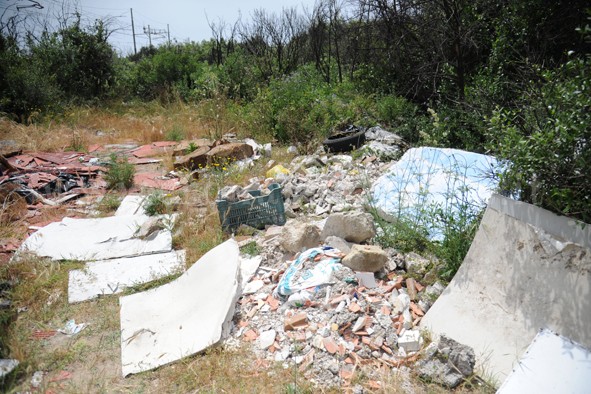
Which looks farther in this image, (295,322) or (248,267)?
(248,267)

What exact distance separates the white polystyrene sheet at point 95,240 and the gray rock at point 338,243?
5.46 feet

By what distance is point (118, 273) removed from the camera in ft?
12.3

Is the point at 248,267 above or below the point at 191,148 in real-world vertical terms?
below

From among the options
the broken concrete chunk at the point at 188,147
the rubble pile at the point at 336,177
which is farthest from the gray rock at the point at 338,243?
the broken concrete chunk at the point at 188,147

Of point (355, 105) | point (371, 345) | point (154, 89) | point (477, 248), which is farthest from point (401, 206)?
point (154, 89)

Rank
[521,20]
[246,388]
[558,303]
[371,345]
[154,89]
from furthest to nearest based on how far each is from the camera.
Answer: [154,89] < [521,20] < [371,345] < [246,388] < [558,303]

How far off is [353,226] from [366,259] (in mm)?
494

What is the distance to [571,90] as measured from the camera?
7.16 feet

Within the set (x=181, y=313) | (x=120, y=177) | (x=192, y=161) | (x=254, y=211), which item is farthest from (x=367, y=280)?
(x=120, y=177)

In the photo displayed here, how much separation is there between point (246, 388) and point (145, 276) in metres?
1.74

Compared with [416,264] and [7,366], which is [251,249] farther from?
[7,366]

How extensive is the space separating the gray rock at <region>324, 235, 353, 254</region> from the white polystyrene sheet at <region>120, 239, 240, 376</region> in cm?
78

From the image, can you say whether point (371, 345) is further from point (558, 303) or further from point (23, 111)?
point (23, 111)

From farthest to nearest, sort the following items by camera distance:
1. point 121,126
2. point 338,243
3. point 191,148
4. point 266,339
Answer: point 121,126 < point 191,148 < point 338,243 < point 266,339
